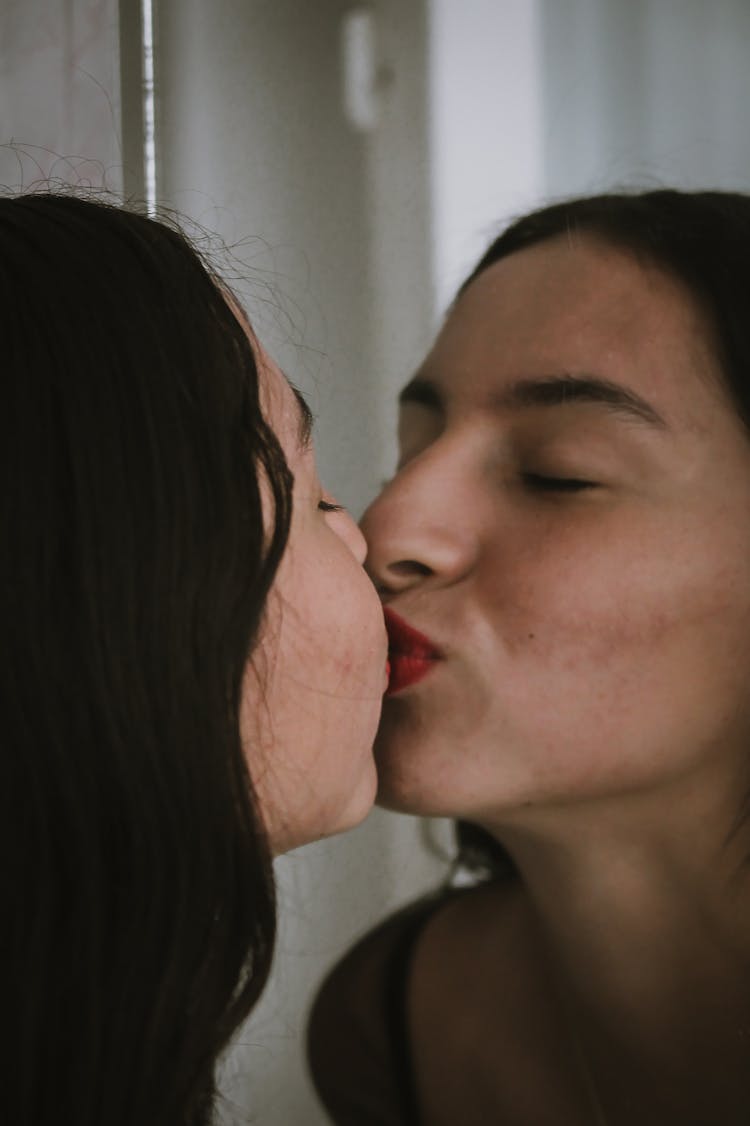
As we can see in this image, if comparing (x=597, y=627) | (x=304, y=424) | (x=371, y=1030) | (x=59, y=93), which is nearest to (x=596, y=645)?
(x=597, y=627)

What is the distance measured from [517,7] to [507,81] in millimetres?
73

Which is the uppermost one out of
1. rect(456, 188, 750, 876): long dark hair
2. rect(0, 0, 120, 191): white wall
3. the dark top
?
rect(0, 0, 120, 191): white wall

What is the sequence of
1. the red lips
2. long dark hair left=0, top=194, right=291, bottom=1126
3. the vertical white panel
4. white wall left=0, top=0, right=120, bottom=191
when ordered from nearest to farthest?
long dark hair left=0, top=194, right=291, bottom=1126
the red lips
white wall left=0, top=0, right=120, bottom=191
the vertical white panel

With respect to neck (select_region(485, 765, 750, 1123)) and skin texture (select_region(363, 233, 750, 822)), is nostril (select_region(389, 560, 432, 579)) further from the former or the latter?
neck (select_region(485, 765, 750, 1123))

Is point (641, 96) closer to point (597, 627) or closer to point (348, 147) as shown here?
point (348, 147)

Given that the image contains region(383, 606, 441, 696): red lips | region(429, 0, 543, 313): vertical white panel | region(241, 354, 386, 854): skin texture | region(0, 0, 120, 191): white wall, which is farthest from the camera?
region(429, 0, 543, 313): vertical white panel

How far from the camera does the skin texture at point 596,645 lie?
0.73 m

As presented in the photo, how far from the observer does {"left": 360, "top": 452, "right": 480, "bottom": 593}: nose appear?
75cm

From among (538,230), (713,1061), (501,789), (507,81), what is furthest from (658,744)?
(507,81)

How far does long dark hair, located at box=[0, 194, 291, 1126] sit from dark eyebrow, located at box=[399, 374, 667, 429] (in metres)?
0.24

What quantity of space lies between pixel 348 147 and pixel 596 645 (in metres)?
0.54

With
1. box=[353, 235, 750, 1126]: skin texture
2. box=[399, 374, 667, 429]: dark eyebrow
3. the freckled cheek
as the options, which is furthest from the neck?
box=[399, 374, 667, 429]: dark eyebrow

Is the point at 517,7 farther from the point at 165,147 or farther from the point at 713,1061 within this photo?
the point at 713,1061

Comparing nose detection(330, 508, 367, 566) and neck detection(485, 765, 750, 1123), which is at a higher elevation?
nose detection(330, 508, 367, 566)
